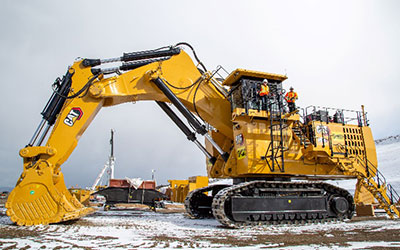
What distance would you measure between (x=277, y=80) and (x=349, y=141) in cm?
335

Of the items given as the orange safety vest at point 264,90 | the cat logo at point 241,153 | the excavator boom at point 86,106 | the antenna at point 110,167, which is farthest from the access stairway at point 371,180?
the antenna at point 110,167

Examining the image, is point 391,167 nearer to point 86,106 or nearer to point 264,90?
point 264,90

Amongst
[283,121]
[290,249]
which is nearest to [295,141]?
[283,121]

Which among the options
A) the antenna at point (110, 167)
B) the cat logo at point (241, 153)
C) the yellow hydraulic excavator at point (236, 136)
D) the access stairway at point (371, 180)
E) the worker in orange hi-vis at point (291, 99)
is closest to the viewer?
the yellow hydraulic excavator at point (236, 136)

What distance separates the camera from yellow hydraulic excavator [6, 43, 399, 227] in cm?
854

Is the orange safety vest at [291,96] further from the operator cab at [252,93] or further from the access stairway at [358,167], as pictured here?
the access stairway at [358,167]

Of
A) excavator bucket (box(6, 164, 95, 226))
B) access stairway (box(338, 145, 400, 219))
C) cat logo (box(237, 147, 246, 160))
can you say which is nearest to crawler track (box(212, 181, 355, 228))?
access stairway (box(338, 145, 400, 219))

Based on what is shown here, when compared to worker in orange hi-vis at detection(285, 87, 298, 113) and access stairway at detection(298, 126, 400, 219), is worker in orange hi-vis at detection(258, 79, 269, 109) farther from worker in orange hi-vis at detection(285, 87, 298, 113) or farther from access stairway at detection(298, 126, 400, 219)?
access stairway at detection(298, 126, 400, 219)

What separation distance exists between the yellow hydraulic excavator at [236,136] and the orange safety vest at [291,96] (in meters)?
0.20

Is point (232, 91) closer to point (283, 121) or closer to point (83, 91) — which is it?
point (283, 121)

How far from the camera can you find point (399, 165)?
27.9 meters

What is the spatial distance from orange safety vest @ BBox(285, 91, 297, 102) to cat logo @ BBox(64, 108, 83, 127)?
6554 millimetres

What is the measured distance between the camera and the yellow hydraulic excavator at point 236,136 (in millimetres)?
8539

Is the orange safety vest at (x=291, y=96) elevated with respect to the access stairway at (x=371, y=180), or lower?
elevated
